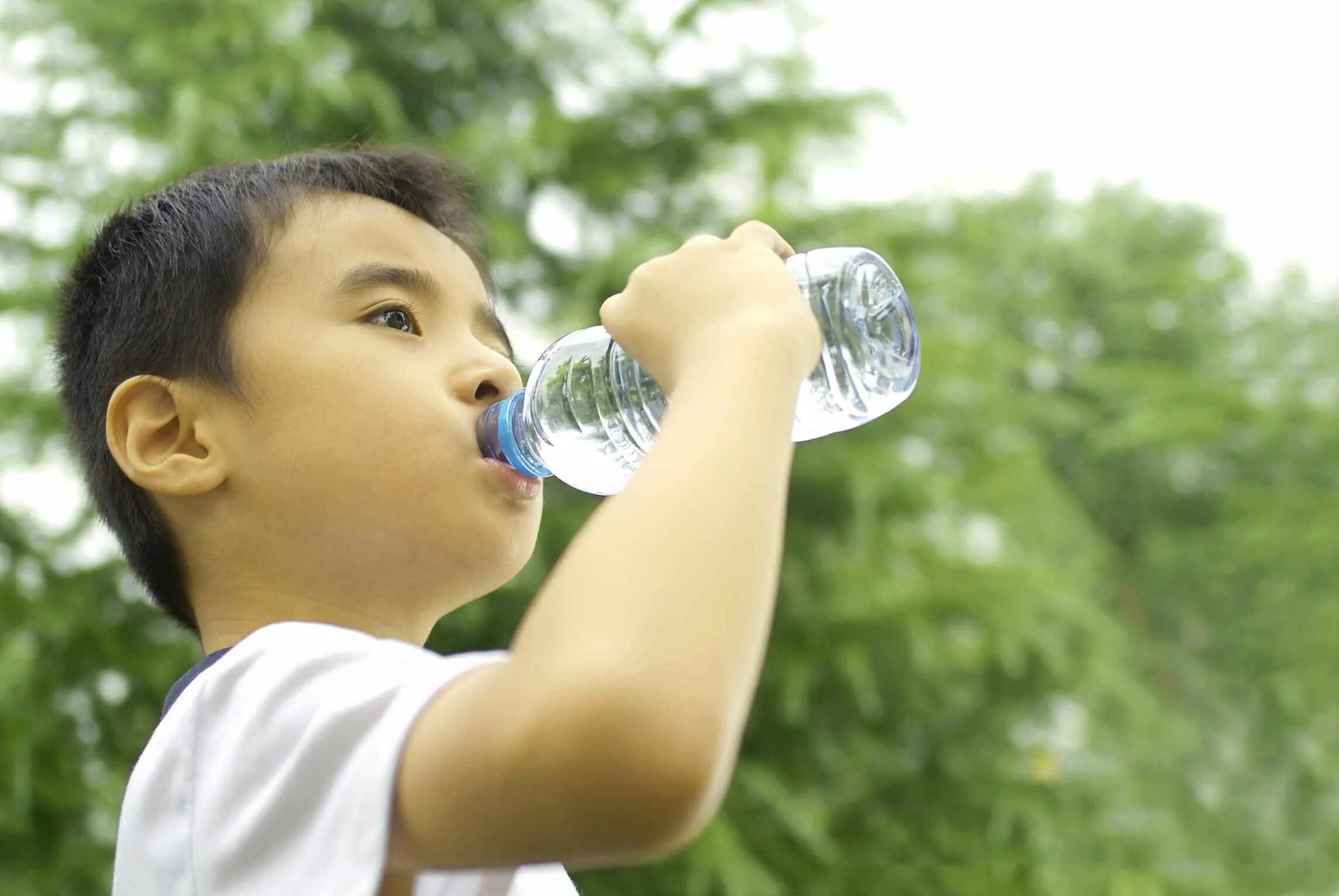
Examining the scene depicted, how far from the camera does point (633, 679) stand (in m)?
0.46

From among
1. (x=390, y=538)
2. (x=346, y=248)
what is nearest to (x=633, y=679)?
(x=390, y=538)

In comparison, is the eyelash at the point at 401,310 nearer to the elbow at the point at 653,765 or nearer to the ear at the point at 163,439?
the ear at the point at 163,439

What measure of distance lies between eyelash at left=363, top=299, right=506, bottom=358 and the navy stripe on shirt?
8.0 inches

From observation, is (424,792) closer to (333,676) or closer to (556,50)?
(333,676)

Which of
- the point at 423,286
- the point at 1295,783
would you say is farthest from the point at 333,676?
the point at 1295,783

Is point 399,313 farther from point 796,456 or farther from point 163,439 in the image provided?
point 796,456

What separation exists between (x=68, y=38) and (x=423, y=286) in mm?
2715

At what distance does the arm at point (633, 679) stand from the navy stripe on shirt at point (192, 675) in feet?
0.73

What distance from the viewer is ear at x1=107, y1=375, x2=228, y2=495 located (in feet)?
2.53

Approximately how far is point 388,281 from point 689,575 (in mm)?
372

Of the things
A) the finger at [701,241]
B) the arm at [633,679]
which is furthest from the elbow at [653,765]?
the finger at [701,241]

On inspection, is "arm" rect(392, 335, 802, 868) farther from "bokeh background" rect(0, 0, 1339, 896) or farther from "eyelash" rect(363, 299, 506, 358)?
"bokeh background" rect(0, 0, 1339, 896)

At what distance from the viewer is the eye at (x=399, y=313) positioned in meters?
0.77

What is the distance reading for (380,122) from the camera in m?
2.95
